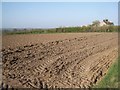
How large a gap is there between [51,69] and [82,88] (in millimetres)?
4355

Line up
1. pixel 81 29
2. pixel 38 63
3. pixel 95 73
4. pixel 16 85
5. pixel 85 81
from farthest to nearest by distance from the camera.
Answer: pixel 81 29 < pixel 38 63 < pixel 95 73 < pixel 85 81 < pixel 16 85

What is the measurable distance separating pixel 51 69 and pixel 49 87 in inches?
169

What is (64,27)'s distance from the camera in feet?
309

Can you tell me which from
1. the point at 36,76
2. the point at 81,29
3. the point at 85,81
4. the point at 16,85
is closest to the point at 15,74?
the point at 36,76

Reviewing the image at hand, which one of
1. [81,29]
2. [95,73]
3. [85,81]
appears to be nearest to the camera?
[85,81]

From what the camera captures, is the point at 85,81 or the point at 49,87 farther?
the point at 85,81

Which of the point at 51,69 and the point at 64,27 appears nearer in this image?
the point at 51,69

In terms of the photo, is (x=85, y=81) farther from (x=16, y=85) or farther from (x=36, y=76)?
(x=16, y=85)

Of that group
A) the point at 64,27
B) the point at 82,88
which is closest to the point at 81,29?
the point at 64,27

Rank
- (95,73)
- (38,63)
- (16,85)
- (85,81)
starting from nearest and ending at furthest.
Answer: (16,85), (85,81), (95,73), (38,63)

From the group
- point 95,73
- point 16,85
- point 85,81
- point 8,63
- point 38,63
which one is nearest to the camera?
point 16,85

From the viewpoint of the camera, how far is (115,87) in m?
12.6

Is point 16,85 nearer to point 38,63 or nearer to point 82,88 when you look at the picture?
point 82,88

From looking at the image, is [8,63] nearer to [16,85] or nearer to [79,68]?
[79,68]
